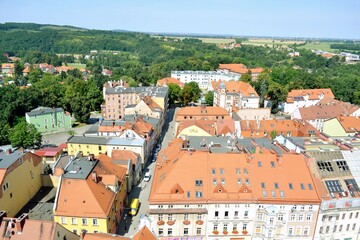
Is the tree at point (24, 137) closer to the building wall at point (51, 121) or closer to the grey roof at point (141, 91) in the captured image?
the building wall at point (51, 121)

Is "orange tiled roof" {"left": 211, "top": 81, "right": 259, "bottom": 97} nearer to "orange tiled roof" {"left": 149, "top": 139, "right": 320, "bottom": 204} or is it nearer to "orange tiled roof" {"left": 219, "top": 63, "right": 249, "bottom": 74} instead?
"orange tiled roof" {"left": 219, "top": 63, "right": 249, "bottom": 74}

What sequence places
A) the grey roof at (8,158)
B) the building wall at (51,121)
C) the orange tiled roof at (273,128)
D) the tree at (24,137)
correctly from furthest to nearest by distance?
the building wall at (51,121), the orange tiled roof at (273,128), the tree at (24,137), the grey roof at (8,158)

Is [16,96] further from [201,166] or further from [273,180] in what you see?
[273,180]

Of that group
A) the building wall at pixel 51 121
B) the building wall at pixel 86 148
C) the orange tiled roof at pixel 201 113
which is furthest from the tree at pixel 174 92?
the building wall at pixel 86 148

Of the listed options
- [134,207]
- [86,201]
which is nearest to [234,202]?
[134,207]

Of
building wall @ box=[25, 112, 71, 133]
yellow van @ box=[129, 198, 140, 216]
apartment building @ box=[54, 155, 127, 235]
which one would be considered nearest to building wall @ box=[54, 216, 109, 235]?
apartment building @ box=[54, 155, 127, 235]

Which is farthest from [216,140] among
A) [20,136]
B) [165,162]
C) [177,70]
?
[177,70]

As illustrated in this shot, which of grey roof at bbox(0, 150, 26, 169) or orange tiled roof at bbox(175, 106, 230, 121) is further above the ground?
grey roof at bbox(0, 150, 26, 169)
